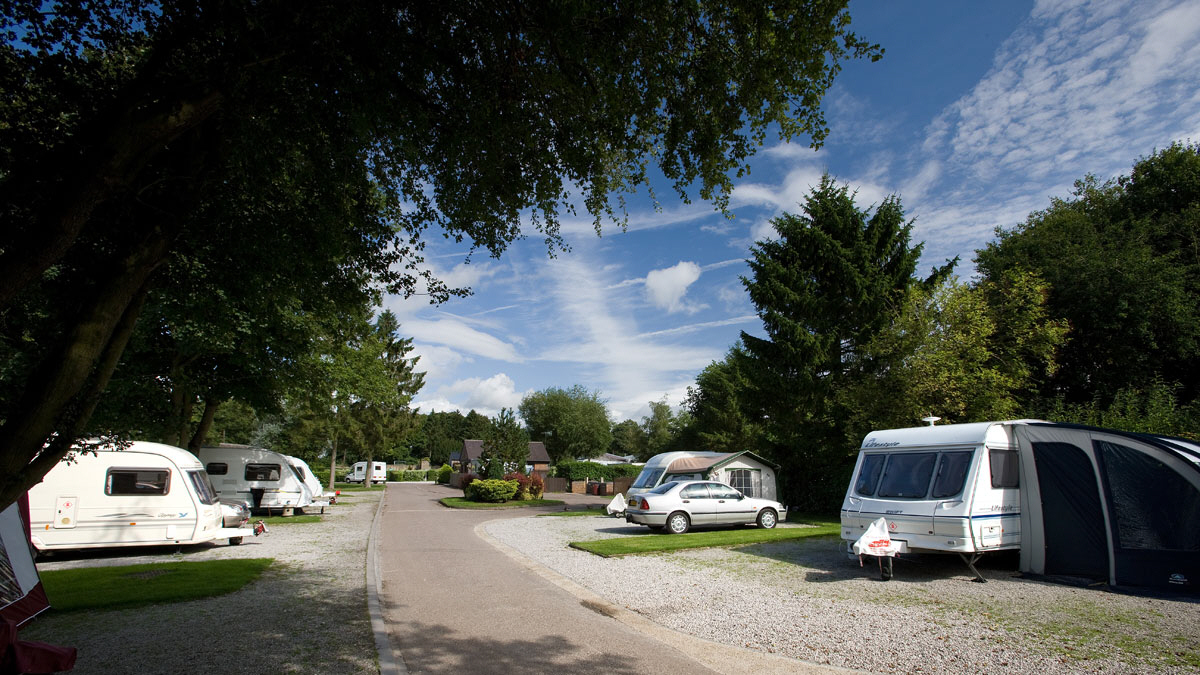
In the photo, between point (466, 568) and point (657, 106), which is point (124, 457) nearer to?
point (466, 568)

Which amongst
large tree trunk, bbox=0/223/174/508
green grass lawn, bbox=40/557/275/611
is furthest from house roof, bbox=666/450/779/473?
large tree trunk, bbox=0/223/174/508

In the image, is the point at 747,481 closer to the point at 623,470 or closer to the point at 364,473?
the point at 623,470

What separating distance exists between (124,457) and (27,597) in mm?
7044

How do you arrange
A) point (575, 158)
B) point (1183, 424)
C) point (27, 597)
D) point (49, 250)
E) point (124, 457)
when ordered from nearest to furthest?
point (49, 250) < point (575, 158) < point (27, 597) < point (124, 457) < point (1183, 424)

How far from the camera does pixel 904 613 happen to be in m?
7.82

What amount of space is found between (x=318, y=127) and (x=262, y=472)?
20.9m

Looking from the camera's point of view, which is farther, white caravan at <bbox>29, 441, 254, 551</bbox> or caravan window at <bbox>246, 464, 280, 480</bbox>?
caravan window at <bbox>246, 464, 280, 480</bbox>

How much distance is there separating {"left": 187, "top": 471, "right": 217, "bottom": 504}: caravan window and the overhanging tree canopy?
26.5 feet

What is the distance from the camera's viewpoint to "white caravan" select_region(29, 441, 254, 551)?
12586mm

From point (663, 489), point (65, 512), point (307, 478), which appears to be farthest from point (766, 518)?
point (307, 478)

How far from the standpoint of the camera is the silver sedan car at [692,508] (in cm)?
1706

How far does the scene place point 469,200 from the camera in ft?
22.8

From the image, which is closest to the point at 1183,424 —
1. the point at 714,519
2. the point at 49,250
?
the point at 714,519

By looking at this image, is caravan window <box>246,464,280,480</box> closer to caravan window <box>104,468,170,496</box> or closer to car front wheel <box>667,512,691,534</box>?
caravan window <box>104,468,170,496</box>
